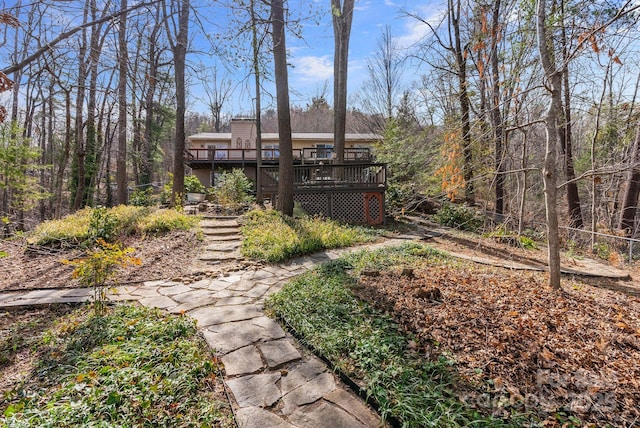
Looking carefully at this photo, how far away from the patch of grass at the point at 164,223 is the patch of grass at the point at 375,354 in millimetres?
3992

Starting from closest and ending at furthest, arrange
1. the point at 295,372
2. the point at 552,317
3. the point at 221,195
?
the point at 295,372 → the point at 552,317 → the point at 221,195

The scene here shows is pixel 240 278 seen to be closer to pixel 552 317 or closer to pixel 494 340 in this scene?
pixel 494 340

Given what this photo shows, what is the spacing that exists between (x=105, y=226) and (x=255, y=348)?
5181 mm

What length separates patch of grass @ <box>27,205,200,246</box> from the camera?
584 cm

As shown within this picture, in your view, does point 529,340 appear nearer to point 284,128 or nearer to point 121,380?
point 121,380

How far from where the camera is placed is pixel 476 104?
7.43 meters

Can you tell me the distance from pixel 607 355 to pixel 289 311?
2.64m

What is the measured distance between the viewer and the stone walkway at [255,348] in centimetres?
183

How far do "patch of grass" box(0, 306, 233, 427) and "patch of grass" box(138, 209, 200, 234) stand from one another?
386 centimetres

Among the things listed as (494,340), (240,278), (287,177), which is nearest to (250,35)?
(287,177)

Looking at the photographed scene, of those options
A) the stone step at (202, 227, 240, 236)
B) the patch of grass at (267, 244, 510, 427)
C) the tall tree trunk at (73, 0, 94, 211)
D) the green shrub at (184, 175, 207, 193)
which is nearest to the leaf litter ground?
the patch of grass at (267, 244, 510, 427)

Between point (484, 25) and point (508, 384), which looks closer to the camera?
point (508, 384)

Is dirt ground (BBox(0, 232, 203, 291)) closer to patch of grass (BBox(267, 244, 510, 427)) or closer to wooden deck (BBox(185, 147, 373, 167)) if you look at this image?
patch of grass (BBox(267, 244, 510, 427))

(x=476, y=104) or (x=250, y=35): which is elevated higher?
(x=250, y=35)
